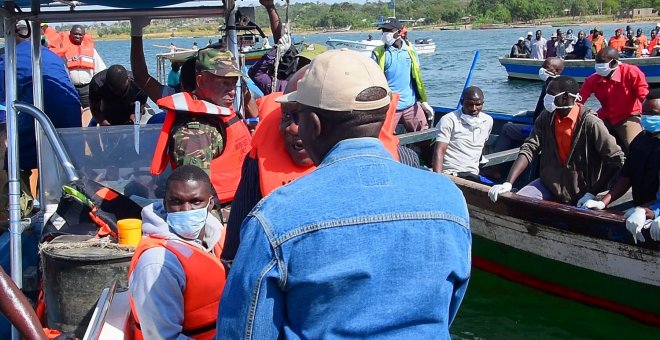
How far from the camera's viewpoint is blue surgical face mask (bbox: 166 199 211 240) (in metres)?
3.19

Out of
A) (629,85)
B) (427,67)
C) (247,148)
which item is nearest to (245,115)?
(247,148)

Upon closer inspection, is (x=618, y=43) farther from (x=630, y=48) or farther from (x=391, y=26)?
(x=391, y=26)

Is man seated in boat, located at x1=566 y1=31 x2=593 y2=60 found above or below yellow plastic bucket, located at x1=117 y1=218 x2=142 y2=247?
above

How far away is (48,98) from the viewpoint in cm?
542

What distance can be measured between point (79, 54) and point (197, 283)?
7.76m

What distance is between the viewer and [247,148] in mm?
4191

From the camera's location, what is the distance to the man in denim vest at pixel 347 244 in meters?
1.71

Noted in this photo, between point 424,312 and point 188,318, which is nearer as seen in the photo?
point 424,312

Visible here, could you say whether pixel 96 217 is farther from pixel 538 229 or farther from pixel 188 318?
pixel 538 229

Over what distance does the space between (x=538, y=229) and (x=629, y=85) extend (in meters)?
2.76

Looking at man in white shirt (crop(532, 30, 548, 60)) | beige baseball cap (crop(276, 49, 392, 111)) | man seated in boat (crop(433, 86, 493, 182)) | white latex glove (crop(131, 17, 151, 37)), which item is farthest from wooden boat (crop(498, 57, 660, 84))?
beige baseball cap (crop(276, 49, 392, 111))

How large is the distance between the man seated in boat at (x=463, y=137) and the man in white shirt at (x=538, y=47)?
23.4m

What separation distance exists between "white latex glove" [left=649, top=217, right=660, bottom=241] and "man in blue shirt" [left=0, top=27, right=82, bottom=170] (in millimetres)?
4221

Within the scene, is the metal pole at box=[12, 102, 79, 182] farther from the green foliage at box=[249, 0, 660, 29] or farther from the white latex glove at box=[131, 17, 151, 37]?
the green foliage at box=[249, 0, 660, 29]
